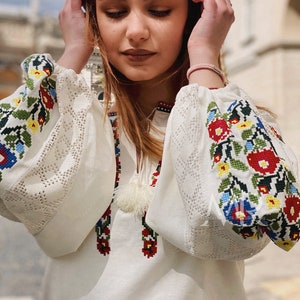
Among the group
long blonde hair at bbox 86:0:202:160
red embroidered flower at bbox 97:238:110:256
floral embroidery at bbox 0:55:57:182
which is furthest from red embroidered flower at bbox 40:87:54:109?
red embroidered flower at bbox 97:238:110:256

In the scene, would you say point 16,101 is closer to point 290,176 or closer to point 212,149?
point 212,149

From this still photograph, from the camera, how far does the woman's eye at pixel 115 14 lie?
36.4 inches

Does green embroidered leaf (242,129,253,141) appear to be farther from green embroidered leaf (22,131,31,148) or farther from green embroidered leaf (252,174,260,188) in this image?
green embroidered leaf (22,131,31,148)

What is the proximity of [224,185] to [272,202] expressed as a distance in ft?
0.22

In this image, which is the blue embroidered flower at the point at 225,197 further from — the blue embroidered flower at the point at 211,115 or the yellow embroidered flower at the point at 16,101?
the yellow embroidered flower at the point at 16,101

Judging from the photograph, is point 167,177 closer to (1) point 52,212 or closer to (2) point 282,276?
(1) point 52,212

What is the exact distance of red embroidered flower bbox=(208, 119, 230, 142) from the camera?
2.69 feet

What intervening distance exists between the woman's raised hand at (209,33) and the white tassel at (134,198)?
0.68 feet

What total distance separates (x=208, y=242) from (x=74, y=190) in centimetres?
21

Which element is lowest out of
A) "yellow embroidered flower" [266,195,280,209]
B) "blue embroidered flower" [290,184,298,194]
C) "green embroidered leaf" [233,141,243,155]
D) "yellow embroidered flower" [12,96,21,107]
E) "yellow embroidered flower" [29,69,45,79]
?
"blue embroidered flower" [290,184,298,194]

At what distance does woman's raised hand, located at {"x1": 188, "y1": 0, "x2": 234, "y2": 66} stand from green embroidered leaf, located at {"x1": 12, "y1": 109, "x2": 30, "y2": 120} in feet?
0.84

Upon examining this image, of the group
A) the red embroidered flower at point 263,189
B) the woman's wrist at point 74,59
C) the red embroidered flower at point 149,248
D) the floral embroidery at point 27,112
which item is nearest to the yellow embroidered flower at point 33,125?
the floral embroidery at point 27,112

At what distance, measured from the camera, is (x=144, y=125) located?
3.23ft

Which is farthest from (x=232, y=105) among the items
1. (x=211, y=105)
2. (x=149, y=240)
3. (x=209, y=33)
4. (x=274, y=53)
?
(x=274, y=53)
